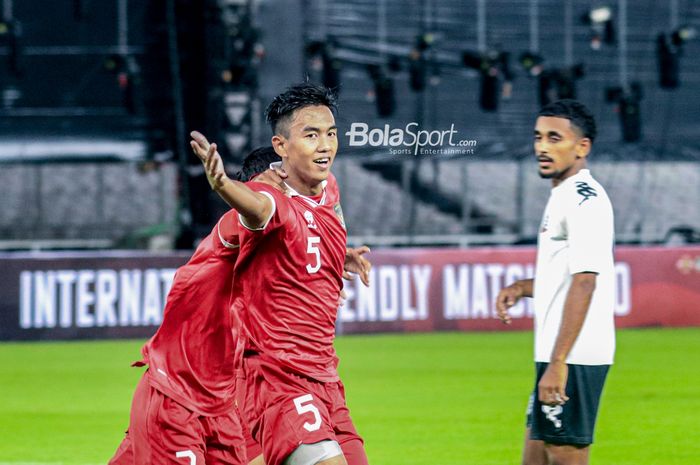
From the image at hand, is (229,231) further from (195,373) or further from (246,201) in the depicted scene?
(195,373)

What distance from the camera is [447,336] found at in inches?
708

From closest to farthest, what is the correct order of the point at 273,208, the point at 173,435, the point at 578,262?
1. the point at 273,208
2. the point at 173,435
3. the point at 578,262

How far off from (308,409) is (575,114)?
1.88m

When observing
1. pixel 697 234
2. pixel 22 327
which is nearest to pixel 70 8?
pixel 22 327

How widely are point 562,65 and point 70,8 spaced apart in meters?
8.60

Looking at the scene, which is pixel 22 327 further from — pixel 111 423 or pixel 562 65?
pixel 562 65

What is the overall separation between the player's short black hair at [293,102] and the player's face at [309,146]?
0.08 ft

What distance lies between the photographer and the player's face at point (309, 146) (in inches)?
215

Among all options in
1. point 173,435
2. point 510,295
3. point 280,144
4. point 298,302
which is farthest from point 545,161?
point 173,435

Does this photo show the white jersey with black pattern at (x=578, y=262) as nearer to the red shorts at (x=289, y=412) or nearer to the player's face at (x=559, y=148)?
the player's face at (x=559, y=148)

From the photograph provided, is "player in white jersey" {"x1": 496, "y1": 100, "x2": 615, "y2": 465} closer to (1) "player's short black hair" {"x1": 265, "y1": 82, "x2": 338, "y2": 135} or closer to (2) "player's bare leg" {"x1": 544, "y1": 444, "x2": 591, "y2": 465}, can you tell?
(2) "player's bare leg" {"x1": 544, "y1": 444, "x2": 591, "y2": 465}

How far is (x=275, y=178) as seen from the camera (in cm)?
550

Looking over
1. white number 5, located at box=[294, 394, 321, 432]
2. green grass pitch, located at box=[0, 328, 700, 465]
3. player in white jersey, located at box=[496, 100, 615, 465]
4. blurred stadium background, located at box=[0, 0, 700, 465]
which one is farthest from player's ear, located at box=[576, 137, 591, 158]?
blurred stadium background, located at box=[0, 0, 700, 465]

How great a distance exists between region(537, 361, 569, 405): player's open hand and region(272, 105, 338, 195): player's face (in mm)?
1290
